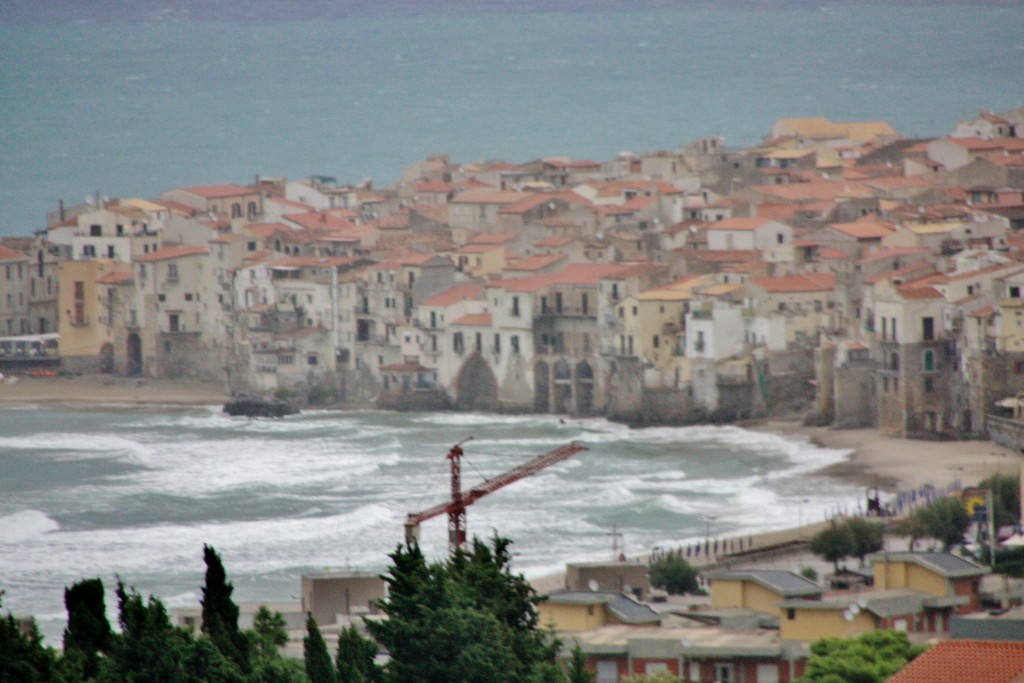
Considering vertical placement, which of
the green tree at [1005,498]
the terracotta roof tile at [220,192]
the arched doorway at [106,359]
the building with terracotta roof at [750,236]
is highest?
the terracotta roof tile at [220,192]

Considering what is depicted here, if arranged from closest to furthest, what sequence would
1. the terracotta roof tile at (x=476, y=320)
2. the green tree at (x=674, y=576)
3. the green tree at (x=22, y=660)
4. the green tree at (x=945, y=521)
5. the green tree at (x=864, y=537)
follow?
1. the green tree at (x=22, y=660)
2. the green tree at (x=674, y=576)
3. the green tree at (x=864, y=537)
4. the green tree at (x=945, y=521)
5. the terracotta roof tile at (x=476, y=320)

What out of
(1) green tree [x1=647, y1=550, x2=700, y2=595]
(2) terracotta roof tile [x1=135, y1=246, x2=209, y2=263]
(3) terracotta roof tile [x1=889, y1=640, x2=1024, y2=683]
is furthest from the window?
(2) terracotta roof tile [x1=135, y1=246, x2=209, y2=263]

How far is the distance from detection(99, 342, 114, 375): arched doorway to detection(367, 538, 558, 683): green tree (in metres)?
46.6

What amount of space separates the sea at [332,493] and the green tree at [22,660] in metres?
12.7

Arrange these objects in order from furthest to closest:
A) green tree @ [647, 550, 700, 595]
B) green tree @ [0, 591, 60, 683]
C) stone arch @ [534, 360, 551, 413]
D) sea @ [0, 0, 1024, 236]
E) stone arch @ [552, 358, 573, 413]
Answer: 1. sea @ [0, 0, 1024, 236]
2. stone arch @ [534, 360, 551, 413]
3. stone arch @ [552, 358, 573, 413]
4. green tree @ [647, 550, 700, 595]
5. green tree @ [0, 591, 60, 683]

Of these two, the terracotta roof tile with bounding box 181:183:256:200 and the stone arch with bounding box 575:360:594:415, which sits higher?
the terracotta roof tile with bounding box 181:183:256:200

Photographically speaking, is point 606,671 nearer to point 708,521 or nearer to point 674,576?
point 674,576

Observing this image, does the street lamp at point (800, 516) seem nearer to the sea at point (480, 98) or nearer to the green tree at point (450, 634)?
the green tree at point (450, 634)

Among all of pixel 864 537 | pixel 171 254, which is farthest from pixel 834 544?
pixel 171 254

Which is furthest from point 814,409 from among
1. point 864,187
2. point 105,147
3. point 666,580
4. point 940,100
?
point 105,147

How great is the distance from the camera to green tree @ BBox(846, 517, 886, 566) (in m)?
39.5

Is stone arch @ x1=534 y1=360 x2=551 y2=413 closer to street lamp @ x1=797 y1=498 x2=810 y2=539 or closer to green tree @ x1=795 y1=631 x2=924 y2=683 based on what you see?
street lamp @ x1=797 y1=498 x2=810 y2=539

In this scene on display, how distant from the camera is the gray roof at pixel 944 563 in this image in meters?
32.9

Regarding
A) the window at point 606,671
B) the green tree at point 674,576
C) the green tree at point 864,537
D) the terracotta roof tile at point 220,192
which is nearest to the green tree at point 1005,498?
the green tree at point 864,537
